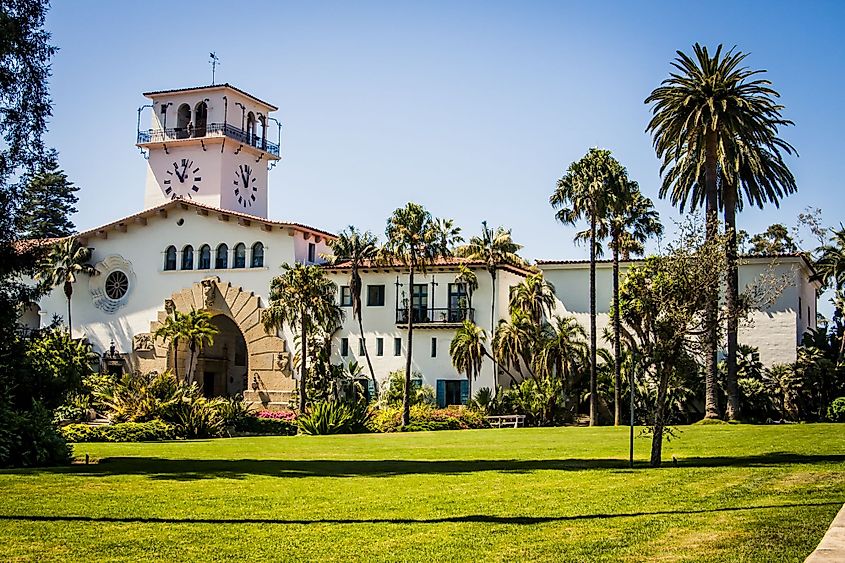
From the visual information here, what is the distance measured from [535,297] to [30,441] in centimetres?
3415

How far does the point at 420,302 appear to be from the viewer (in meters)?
58.5

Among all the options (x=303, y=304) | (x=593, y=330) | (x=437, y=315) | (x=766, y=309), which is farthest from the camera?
(x=437, y=315)

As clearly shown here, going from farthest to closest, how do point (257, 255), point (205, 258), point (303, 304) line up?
point (205, 258)
point (257, 255)
point (303, 304)

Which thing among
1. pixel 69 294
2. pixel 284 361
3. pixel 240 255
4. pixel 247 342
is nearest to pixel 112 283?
pixel 69 294

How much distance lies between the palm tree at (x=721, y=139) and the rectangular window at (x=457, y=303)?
1419 centimetres

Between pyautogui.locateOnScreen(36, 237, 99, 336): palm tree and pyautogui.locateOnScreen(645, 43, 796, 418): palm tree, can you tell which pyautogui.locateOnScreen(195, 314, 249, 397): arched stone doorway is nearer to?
pyautogui.locateOnScreen(36, 237, 99, 336): palm tree

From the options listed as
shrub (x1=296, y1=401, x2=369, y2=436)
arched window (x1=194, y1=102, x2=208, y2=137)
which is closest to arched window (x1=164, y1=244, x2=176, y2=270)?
arched window (x1=194, y1=102, x2=208, y2=137)

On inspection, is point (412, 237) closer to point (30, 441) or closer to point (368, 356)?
point (368, 356)

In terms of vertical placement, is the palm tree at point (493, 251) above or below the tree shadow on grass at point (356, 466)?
above

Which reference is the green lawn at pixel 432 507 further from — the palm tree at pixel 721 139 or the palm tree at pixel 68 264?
the palm tree at pixel 68 264

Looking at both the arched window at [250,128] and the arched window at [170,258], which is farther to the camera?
the arched window at [250,128]

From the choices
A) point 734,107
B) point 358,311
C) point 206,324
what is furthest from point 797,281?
point 206,324

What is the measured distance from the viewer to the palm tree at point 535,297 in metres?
54.8

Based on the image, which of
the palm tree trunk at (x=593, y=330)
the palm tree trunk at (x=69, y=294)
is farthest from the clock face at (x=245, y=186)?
the palm tree trunk at (x=593, y=330)
